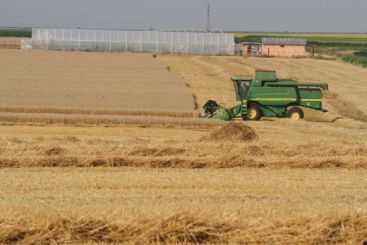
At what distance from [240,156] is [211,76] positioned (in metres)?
35.7

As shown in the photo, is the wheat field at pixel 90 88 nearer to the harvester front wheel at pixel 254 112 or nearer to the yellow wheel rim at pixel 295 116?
the harvester front wheel at pixel 254 112

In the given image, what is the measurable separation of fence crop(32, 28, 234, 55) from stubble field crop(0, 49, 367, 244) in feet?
206

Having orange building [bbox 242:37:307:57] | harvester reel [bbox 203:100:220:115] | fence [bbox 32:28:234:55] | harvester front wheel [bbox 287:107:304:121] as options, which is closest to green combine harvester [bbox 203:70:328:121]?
harvester front wheel [bbox 287:107:304:121]

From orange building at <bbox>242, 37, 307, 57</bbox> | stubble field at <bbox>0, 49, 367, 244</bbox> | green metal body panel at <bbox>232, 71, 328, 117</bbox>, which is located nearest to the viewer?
stubble field at <bbox>0, 49, 367, 244</bbox>

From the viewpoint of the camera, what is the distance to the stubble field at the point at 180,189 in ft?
27.5

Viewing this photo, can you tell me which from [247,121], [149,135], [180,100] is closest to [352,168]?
[149,135]

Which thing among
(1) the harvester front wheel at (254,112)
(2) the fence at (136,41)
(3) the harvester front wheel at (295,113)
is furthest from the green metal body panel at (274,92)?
(2) the fence at (136,41)

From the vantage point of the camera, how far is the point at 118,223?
838 cm

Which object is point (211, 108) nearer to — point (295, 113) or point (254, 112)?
point (254, 112)

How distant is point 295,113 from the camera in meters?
27.7

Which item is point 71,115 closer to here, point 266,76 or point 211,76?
point 266,76

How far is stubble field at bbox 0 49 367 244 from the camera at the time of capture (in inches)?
330

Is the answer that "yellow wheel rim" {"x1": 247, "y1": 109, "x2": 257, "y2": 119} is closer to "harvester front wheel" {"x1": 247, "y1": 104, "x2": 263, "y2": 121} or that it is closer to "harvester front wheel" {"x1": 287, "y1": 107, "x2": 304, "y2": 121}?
"harvester front wheel" {"x1": 247, "y1": 104, "x2": 263, "y2": 121}

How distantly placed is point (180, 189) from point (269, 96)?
16.2 metres
